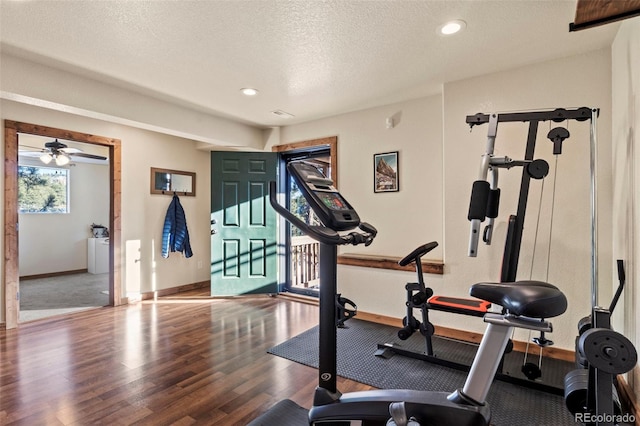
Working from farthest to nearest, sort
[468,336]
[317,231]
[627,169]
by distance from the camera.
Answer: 1. [468,336]
2. [627,169]
3. [317,231]

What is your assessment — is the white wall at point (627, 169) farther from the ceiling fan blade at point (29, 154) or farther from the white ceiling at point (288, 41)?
the ceiling fan blade at point (29, 154)

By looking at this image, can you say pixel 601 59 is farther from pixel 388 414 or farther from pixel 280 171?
pixel 280 171

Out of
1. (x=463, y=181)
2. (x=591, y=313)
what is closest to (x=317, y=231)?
(x=591, y=313)

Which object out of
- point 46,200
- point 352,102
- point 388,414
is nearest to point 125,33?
point 352,102

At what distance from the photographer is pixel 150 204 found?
14.8ft

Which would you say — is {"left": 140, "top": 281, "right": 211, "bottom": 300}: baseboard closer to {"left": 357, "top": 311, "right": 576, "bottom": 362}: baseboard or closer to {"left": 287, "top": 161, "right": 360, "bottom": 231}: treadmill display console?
{"left": 357, "top": 311, "right": 576, "bottom": 362}: baseboard

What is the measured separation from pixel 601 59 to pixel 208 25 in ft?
9.48

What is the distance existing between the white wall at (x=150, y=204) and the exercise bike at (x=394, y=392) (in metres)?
3.46

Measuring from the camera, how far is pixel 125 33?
217 centimetres

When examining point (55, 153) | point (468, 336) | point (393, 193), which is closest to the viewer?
point (468, 336)

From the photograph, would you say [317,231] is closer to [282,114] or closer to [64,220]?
[282,114]

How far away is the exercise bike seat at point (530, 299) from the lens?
3.54 ft

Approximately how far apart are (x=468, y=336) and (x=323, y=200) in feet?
7.51

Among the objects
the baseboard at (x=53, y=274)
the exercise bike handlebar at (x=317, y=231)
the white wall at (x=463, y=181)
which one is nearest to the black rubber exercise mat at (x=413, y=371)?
the white wall at (x=463, y=181)
